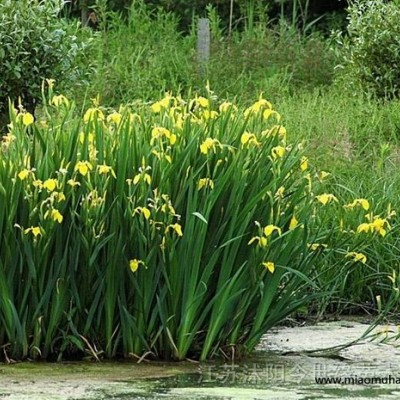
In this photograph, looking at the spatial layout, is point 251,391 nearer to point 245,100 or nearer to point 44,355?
point 44,355

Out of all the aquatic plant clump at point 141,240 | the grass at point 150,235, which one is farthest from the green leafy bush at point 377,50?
the aquatic plant clump at point 141,240

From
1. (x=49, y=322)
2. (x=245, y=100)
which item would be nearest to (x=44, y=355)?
(x=49, y=322)

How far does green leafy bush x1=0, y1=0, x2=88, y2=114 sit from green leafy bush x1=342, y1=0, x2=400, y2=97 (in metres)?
2.53

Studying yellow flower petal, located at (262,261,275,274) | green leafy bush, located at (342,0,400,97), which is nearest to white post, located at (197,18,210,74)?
green leafy bush, located at (342,0,400,97)

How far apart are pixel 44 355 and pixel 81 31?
6.71 metres

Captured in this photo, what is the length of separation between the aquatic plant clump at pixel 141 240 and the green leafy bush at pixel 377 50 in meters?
5.00

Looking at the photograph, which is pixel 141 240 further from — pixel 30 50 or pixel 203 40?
pixel 203 40

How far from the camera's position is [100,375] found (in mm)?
3764

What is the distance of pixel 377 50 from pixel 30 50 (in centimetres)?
295

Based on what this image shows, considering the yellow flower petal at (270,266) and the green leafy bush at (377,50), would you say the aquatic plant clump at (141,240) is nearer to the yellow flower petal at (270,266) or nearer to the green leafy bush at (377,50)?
the yellow flower petal at (270,266)

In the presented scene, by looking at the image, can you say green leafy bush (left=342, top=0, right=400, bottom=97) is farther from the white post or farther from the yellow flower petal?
the yellow flower petal

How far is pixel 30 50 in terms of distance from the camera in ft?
25.6

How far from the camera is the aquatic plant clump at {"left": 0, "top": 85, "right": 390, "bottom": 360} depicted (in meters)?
3.99

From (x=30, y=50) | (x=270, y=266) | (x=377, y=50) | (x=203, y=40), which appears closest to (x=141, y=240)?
(x=270, y=266)
